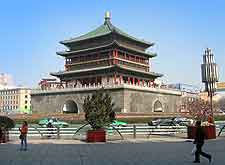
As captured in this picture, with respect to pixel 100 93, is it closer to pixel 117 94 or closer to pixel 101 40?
pixel 117 94

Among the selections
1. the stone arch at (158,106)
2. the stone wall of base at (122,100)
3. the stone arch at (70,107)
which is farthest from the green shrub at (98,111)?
the stone arch at (158,106)

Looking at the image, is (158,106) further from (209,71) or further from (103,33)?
(209,71)

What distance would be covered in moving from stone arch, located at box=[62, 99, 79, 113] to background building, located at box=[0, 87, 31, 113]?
6862 cm

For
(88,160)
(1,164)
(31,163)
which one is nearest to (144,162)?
(88,160)

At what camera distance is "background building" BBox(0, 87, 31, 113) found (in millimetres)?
129225

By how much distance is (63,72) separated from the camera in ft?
209

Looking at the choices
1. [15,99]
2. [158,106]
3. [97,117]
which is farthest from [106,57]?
[15,99]

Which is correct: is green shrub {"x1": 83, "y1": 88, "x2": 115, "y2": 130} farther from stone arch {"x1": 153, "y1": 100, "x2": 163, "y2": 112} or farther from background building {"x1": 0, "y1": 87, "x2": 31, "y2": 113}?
background building {"x1": 0, "y1": 87, "x2": 31, "y2": 113}

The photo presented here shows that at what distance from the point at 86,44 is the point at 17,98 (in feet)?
244

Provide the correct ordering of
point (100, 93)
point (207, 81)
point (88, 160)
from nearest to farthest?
point (88, 160)
point (100, 93)
point (207, 81)

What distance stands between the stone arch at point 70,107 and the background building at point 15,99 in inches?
2701

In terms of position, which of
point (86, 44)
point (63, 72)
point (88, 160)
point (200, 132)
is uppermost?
point (86, 44)

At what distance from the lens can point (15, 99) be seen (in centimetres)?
13100

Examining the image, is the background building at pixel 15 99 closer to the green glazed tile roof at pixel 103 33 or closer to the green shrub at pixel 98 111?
the green glazed tile roof at pixel 103 33
